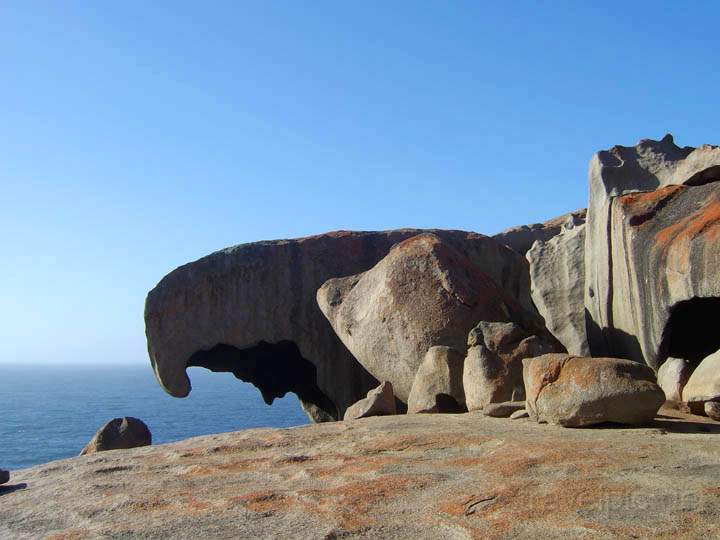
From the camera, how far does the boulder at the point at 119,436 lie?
35.4 feet

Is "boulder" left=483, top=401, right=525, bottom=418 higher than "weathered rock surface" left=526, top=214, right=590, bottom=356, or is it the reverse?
"weathered rock surface" left=526, top=214, right=590, bottom=356

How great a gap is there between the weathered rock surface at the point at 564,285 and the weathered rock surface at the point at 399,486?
5445mm

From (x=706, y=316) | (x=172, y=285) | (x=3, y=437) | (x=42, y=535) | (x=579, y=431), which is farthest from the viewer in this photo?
(x=3, y=437)

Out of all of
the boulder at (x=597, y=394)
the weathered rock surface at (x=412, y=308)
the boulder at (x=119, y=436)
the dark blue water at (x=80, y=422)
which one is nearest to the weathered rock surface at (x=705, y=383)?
the boulder at (x=597, y=394)

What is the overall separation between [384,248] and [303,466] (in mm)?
9803

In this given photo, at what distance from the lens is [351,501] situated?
493 cm

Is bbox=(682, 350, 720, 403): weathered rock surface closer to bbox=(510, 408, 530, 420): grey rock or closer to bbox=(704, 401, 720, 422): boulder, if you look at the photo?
bbox=(704, 401, 720, 422): boulder

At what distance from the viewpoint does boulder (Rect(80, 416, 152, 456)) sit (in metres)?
10.8

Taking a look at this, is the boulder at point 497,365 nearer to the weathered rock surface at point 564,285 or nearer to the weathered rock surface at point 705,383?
the weathered rock surface at point 705,383

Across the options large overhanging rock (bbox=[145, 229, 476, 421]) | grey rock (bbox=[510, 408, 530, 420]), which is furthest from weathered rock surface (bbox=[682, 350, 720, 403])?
large overhanging rock (bbox=[145, 229, 476, 421])

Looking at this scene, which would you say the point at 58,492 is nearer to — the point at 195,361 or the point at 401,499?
the point at 401,499

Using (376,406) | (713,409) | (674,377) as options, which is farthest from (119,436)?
(713,409)

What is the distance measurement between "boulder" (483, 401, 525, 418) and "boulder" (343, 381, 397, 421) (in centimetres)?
149

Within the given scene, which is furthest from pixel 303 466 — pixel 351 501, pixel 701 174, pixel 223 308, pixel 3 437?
pixel 3 437
